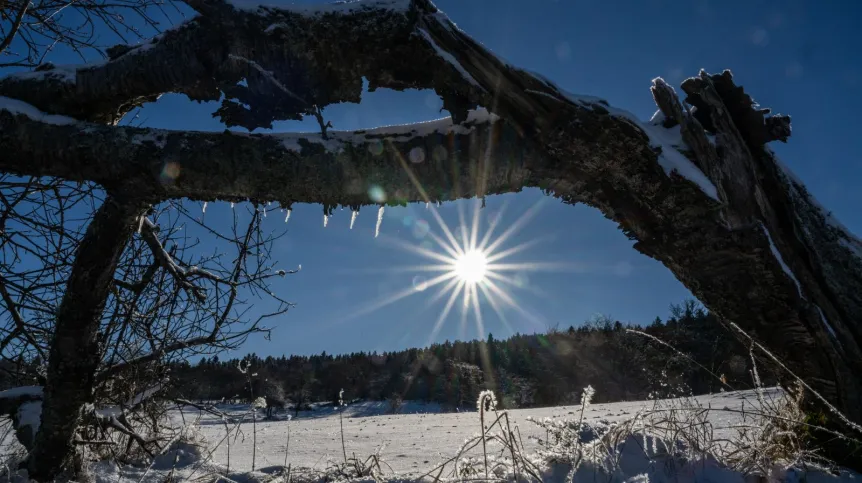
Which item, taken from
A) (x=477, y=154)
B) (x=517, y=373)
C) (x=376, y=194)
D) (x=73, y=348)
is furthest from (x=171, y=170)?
(x=517, y=373)

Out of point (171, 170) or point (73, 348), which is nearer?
point (171, 170)

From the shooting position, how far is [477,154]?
2.07 metres

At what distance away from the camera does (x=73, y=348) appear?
2527mm

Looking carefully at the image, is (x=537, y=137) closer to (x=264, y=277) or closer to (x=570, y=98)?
(x=570, y=98)

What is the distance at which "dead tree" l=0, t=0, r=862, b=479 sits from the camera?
1.95 m

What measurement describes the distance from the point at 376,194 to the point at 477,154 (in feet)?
1.67

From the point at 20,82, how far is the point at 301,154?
173cm

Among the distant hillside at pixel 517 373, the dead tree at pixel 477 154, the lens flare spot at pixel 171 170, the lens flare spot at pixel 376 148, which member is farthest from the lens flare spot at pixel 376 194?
the distant hillside at pixel 517 373

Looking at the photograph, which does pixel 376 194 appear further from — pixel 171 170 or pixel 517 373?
pixel 517 373

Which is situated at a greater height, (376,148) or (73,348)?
(376,148)

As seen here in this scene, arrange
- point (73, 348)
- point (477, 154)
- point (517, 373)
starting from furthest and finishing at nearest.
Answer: point (517, 373) < point (73, 348) < point (477, 154)

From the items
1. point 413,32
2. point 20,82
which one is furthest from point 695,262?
point 20,82

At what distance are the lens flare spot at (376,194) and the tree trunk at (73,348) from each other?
1.35 m

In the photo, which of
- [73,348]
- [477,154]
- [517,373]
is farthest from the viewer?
[517,373]
